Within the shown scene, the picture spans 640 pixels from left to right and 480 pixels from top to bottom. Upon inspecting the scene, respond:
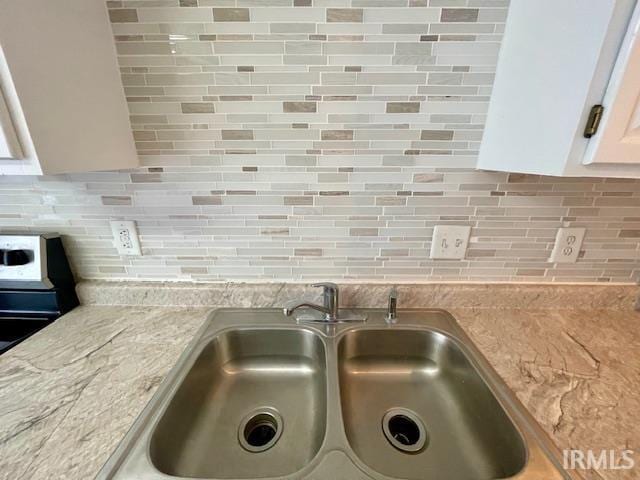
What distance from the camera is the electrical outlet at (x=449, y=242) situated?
871 millimetres

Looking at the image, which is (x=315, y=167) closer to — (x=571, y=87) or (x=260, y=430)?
(x=571, y=87)

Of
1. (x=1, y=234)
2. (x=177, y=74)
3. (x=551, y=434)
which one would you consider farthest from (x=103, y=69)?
(x=551, y=434)

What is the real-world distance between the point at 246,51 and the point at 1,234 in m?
0.86

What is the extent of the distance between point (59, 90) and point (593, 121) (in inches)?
41.1

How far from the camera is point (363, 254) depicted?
907 millimetres

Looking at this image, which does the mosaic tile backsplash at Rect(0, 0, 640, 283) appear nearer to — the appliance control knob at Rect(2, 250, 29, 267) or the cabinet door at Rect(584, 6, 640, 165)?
the appliance control knob at Rect(2, 250, 29, 267)

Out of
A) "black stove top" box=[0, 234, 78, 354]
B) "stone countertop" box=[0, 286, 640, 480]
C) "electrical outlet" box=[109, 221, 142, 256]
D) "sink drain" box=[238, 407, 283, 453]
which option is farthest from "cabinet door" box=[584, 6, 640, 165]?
"black stove top" box=[0, 234, 78, 354]

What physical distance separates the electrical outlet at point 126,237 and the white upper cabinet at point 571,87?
1059 mm

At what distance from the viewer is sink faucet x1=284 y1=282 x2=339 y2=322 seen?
0.83 m

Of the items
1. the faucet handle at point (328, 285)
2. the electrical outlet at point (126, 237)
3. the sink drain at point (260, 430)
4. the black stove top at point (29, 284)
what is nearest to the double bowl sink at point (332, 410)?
the sink drain at point (260, 430)

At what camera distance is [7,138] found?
1.72 feet

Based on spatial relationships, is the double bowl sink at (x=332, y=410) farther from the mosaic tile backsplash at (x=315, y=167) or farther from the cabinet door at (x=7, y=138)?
the cabinet door at (x=7, y=138)

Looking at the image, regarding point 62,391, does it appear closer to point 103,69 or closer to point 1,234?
point 1,234

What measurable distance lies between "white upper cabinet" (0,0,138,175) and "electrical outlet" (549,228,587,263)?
126cm
